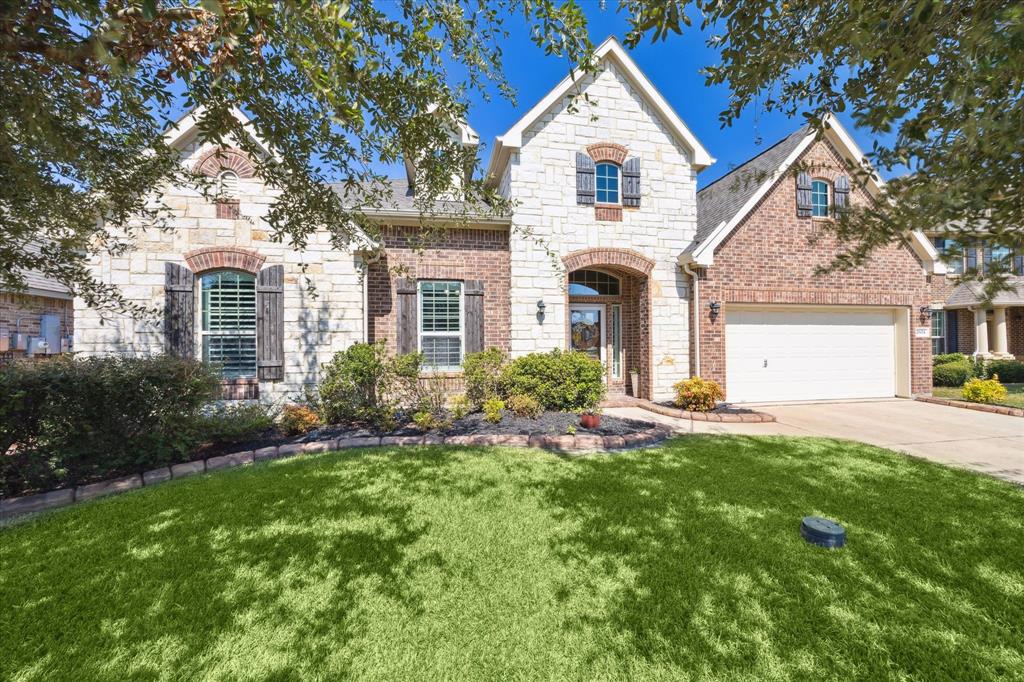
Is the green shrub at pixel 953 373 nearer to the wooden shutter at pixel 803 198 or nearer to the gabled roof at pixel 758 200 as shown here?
the gabled roof at pixel 758 200

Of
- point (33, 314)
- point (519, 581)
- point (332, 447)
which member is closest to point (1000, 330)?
point (519, 581)

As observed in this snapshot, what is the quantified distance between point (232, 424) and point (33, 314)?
11902mm

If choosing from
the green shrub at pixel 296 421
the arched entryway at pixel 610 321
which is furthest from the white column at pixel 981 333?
the green shrub at pixel 296 421

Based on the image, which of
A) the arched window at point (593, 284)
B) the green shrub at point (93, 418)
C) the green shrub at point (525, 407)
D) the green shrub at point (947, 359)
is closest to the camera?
the green shrub at point (93, 418)

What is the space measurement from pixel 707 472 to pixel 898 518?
1.71 m

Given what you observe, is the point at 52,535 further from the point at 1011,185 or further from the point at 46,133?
the point at 1011,185

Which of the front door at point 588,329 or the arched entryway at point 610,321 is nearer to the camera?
the arched entryway at point 610,321

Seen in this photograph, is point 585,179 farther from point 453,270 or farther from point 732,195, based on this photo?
point 732,195

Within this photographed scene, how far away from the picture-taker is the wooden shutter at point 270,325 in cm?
780

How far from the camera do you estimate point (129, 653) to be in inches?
88.9

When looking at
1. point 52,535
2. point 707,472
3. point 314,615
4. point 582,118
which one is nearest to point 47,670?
point 314,615

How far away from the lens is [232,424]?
19.9 feet

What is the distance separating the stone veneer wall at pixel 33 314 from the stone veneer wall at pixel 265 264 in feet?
17.8

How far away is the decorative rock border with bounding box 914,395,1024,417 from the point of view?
27.5 feet
